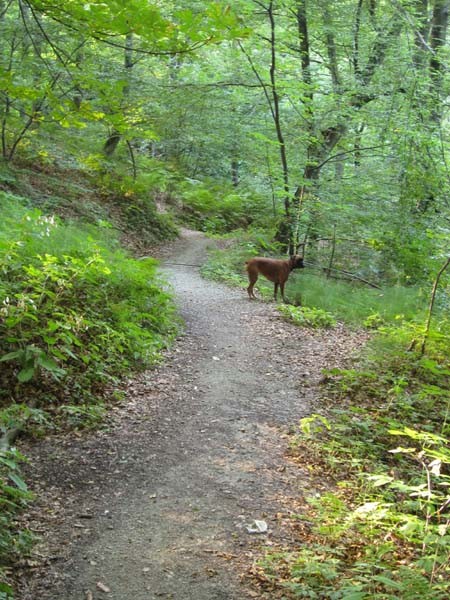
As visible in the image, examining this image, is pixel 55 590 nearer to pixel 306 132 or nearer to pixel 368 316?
pixel 368 316

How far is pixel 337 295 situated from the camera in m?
12.1

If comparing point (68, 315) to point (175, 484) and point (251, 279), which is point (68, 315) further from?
point (251, 279)

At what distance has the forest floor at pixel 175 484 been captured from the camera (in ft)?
10.4

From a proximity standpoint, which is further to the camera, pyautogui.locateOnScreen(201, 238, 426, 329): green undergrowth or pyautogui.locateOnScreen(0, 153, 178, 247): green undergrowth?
pyautogui.locateOnScreen(0, 153, 178, 247): green undergrowth

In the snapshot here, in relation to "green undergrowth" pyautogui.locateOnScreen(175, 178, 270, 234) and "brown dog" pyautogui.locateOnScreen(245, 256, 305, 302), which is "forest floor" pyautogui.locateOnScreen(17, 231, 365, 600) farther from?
"green undergrowth" pyautogui.locateOnScreen(175, 178, 270, 234)

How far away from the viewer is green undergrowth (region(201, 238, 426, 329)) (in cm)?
1092

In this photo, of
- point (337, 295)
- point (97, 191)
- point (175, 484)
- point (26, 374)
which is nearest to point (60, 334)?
point (26, 374)

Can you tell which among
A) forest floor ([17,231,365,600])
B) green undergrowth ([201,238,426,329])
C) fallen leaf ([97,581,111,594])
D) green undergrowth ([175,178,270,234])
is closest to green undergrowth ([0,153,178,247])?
green undergrowth ([175,178,270,234])

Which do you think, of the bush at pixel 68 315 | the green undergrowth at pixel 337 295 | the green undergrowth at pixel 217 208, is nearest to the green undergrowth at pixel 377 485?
the green undergrowth at pixel 337 295

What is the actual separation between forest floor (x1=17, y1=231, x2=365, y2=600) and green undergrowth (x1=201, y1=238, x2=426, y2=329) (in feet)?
12.4

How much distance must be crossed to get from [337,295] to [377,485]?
8.63 m

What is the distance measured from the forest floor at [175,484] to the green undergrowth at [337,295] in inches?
149

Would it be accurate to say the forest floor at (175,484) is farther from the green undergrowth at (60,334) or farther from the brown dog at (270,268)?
the brown dog at (270,268)

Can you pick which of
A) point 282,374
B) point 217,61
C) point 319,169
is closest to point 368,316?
point 282,374
